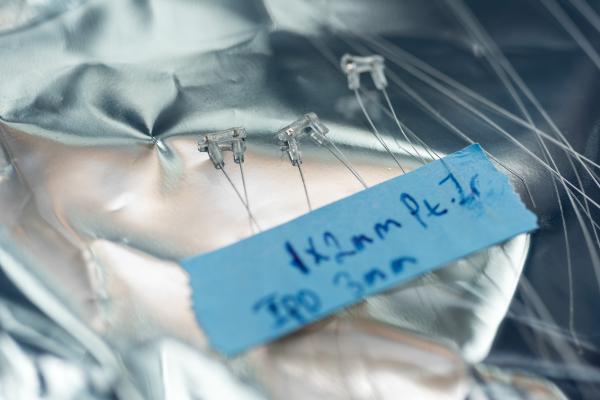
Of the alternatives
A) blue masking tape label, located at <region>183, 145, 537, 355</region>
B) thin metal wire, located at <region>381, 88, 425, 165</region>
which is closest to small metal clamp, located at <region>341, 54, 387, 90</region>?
thin metal wire, located at <region>381, 88, 425, 165</region>

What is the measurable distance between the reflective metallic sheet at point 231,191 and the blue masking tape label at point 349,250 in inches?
0.6

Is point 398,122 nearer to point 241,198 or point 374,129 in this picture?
point 374,129

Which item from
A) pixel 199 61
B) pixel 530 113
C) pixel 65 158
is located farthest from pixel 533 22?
pixel 65 158

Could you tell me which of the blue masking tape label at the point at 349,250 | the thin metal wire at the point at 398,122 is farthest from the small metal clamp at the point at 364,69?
the blue masking tape label at the point at 349,250

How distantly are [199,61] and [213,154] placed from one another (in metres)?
0.13

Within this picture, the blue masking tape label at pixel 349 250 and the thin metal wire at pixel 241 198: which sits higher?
the thin metal wire at pixel 241 198

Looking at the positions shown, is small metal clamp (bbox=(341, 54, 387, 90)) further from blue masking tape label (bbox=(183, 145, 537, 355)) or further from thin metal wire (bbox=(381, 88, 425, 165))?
blue masking tape label (bbox=(183, 145, 537, 355))

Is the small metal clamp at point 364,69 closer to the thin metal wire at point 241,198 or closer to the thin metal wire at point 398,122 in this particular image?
the thin metal wire at point 398,122

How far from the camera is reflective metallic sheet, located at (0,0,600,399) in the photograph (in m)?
0.48

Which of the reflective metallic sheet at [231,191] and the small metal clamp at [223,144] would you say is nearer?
the reflective metallic sheet at [231,191]

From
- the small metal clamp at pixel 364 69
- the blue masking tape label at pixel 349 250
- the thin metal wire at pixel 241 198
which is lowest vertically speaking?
the blue masking tape label at pixel 349 250

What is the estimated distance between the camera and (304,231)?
53cm

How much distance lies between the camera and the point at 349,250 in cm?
52

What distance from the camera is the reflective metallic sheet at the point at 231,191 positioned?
48cm
